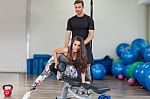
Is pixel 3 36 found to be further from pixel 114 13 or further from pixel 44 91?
pixel 44 91

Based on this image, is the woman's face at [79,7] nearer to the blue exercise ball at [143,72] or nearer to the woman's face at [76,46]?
the woman's face at [76,46]

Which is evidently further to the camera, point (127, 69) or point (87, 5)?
point (87, 5)

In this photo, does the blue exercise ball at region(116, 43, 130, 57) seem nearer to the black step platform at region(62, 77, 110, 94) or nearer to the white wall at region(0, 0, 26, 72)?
the white wall at region(0, 0, 26, 72)

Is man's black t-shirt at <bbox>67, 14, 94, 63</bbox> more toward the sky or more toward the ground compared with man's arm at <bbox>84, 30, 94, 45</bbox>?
more toward the sky

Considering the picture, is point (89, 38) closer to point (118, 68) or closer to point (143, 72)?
point (143, 72)

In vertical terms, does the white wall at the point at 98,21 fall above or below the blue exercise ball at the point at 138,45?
above

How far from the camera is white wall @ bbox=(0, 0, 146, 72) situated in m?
8.30

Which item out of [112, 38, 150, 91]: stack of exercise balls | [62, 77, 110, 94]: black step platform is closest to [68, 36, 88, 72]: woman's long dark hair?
[62, 77, 110, 94]: black step platform

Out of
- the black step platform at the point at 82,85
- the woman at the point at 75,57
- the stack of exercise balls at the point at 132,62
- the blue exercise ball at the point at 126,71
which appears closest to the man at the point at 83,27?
the woman at the point at 75,57

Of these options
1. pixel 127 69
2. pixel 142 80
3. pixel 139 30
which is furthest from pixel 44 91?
pixel 139 30

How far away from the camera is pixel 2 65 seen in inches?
331

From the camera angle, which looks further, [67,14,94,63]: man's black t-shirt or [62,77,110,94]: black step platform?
[67,14,94,63]: man's black t-shirt

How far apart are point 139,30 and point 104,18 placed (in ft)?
3.40

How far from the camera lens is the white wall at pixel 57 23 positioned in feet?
27.2
